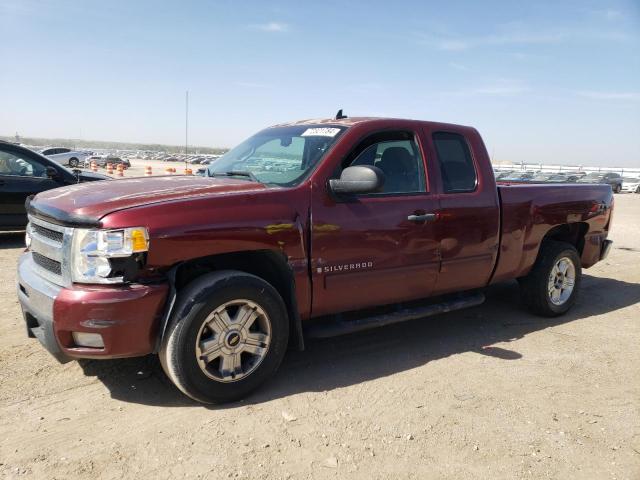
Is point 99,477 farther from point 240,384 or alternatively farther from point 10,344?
point 10,344

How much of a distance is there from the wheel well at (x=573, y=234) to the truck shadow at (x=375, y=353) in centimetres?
75

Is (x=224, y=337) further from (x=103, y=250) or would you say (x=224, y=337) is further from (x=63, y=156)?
(x=63, y=156)

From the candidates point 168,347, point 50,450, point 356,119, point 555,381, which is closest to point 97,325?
point 168,347

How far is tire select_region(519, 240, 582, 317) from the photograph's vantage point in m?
5.43

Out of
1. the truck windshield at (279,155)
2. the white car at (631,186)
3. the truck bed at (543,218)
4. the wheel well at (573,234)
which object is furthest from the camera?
the white car at (631,186)

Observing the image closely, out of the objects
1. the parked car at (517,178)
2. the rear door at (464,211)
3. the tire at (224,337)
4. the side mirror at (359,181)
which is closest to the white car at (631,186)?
the parked car at (517,178)

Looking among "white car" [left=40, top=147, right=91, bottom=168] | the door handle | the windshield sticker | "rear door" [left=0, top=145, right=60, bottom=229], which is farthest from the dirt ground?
"white car" [left=40, top=147, right=91, bottom=168]

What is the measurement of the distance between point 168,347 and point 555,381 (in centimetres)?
280

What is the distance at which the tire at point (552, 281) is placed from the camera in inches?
214

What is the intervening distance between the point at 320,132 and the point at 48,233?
2087mm

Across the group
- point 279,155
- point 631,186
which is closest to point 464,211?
point 279,155

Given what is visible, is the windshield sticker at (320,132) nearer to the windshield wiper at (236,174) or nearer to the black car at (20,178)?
the windshield wiper at (236,174)

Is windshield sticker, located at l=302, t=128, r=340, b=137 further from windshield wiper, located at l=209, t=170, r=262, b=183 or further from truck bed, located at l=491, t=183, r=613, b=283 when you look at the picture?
truck bed, located at l=491, t=183, r=613, b=283

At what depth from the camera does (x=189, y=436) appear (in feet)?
9.91
